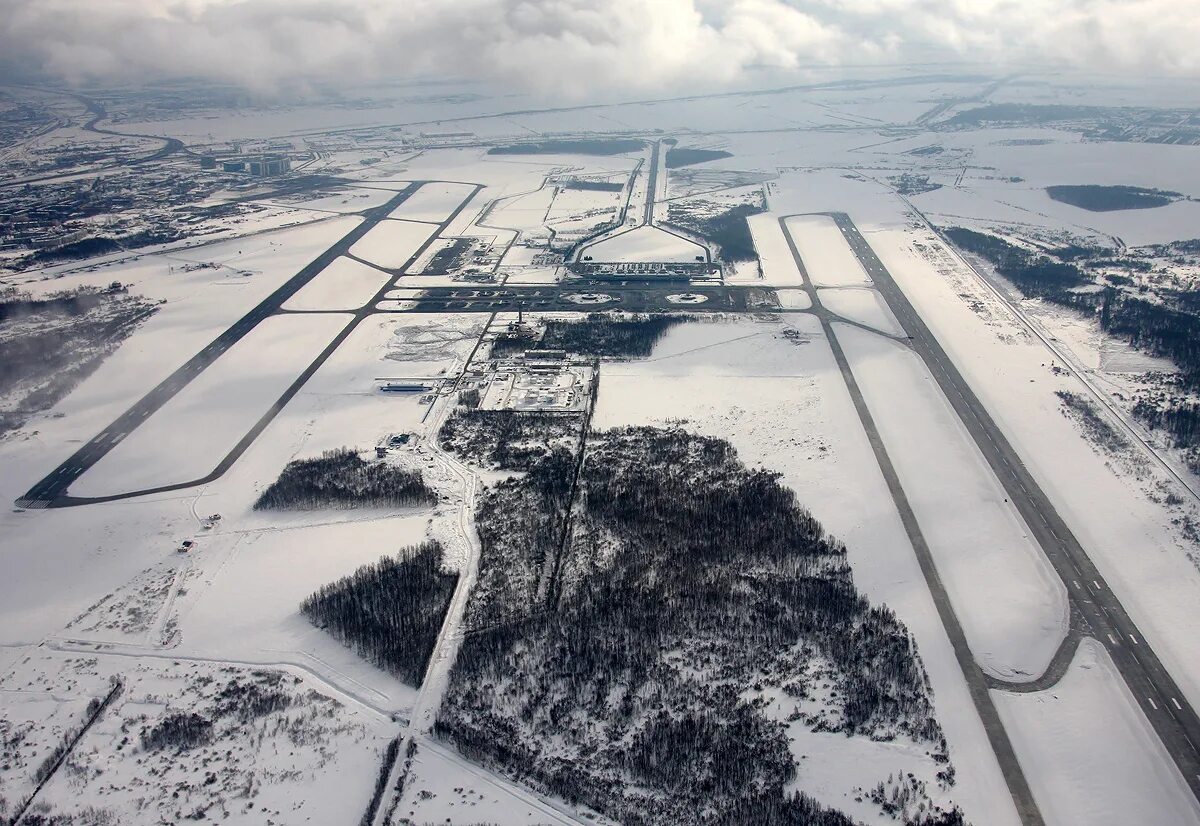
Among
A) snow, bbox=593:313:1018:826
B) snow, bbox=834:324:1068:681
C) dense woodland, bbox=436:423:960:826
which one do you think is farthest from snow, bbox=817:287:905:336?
dense woodland, bbox=436:423:960:826

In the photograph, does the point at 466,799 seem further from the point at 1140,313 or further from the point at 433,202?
the point at 433,202

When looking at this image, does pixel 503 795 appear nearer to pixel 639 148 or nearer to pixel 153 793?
pixel 153 793

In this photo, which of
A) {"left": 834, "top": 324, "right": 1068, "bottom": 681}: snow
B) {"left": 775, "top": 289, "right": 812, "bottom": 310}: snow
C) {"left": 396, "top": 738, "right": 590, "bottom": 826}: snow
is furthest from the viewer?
{"left": 775, "top": 289, "right": 812, "bottom": 310}: snow

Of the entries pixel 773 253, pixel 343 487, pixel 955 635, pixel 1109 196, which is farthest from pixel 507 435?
pixel 1109 196

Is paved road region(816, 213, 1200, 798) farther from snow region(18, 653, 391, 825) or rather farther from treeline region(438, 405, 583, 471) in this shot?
snow region(18, 653, 391, 825)

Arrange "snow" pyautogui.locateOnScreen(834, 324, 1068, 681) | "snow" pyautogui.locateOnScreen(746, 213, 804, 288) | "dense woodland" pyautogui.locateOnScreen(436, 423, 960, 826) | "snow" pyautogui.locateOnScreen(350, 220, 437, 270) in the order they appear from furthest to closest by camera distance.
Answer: "snow" pyautogui.locateOnScreen(350, 220, 437, 270)
"snow" pyautogui.locateOnScreen(746, 213, 804, 288)
"snow" pyautogui.locateOnScreen(834, 324, 1068, 681)
"dense woodland" pyautogui.locateOnScreen(436, 423, 960, 826)

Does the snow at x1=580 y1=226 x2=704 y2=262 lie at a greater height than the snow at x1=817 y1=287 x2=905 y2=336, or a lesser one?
greater

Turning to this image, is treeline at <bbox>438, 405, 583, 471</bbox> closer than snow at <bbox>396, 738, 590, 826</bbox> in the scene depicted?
No
